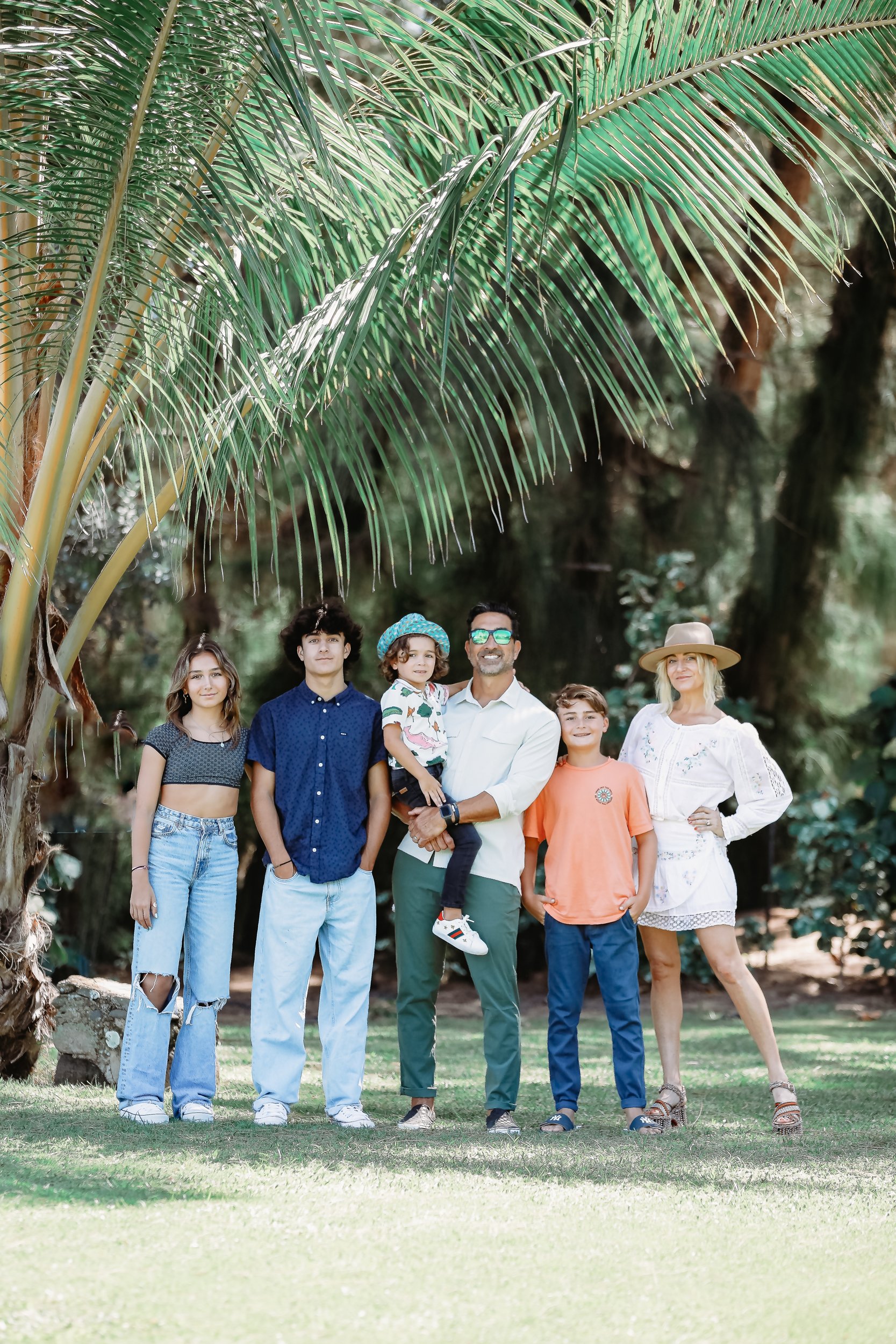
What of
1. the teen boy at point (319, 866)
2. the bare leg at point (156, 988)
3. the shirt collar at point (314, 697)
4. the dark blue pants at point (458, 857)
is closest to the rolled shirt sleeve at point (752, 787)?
the dark blue pants at point (458, 857)

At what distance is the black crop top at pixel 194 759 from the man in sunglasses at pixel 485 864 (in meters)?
0.58

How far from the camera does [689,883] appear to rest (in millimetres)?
4645

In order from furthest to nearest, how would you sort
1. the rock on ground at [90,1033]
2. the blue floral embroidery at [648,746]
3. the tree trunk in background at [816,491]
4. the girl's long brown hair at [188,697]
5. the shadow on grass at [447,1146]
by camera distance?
the tree trunk in background at [816,491], the rock on ground at [90,1033], the blue floral embroidery at [648,746], the girl's long brown hair at [188,697], the shadow on grass at [447,1146]

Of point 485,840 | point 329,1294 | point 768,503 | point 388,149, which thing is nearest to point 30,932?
point 485,840

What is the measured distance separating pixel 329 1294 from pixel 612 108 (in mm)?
3511

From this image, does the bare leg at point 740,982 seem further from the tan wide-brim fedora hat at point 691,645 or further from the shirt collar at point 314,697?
the shirt collar at point 314,697

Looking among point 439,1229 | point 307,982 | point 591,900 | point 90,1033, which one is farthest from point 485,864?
point 90,1033

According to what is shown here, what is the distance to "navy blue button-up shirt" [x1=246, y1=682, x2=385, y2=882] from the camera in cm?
443

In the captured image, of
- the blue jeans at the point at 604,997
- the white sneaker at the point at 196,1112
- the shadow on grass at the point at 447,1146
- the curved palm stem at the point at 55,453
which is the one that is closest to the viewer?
the shadow on grass at the point at 447,1146

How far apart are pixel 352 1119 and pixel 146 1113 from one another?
62cm

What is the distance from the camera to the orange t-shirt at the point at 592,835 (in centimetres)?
455

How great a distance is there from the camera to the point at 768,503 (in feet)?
29.9

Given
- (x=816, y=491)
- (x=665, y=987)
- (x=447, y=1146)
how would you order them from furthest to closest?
(x=816, y=491) < (x=665, y=987) < (x=447, y=1146)

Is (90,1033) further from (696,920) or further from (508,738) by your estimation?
(696,920)
